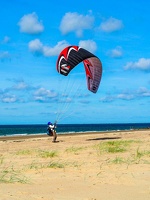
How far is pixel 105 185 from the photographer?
28.7 feet

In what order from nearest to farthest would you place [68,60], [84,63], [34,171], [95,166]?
[34,171]
[95,166]
[68,60]
[84,63]

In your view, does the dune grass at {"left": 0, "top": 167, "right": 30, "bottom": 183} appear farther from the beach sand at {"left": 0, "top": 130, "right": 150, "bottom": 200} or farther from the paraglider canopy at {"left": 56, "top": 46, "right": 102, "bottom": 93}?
the paraglider canopy at {"left": 56, "top": 46, "right": 102, "bottom": 93}

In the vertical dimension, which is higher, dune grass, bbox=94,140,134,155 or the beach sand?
dune grass, bbox=94,140,134,155

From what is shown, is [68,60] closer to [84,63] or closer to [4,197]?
[84,63]

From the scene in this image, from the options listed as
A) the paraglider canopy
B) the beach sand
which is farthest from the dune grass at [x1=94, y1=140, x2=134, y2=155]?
the paraglider canopy

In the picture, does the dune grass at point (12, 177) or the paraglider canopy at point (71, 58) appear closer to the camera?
the dune grass at point (12, 177)

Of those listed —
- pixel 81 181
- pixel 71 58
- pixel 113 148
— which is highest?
pixel 71 58

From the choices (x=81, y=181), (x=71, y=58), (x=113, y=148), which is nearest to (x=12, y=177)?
(x=81, y=181)

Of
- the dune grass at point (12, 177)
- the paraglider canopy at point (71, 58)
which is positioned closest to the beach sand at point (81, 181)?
the dune grass at point (12, 177)

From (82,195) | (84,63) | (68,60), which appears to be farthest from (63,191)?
(84,63)

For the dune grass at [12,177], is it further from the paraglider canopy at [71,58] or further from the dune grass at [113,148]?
the paraglider canopy at [71,58]

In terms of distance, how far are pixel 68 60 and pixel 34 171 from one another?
46.4ft

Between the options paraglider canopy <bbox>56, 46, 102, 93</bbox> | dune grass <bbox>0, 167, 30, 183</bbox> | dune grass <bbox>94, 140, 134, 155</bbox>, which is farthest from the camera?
paraglider canopy <bbox>56, 46, 102, 93</bbox>

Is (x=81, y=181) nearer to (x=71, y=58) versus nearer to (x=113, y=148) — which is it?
(x=113, y=148)
